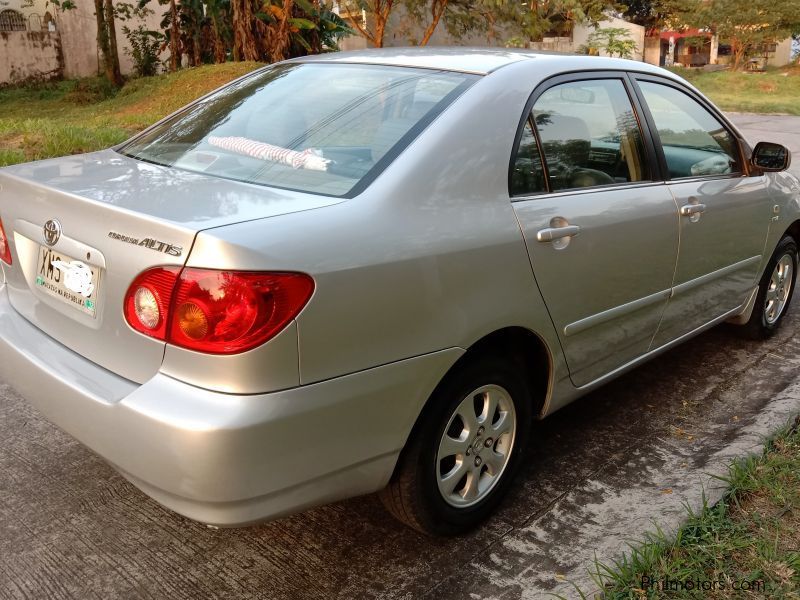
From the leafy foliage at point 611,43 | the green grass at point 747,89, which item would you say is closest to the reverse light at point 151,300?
the leafy foliage at point 611,43

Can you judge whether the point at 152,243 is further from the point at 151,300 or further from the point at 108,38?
the point at 108,38

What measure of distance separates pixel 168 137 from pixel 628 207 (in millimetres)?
1806

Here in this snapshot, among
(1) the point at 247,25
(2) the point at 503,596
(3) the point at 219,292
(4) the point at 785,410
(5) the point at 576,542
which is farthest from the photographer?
(1) the point at 247,25

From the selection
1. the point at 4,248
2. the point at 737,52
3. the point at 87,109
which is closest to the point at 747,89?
the point at 737,52

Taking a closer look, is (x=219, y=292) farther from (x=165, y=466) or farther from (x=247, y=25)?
(x=247, y=25)

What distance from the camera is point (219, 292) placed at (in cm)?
205

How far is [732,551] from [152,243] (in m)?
2.00

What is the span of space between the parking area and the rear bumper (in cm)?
47

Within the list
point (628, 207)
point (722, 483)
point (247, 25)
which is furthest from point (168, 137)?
point (247, 25)

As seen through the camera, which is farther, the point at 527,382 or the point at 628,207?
the point at 628,207

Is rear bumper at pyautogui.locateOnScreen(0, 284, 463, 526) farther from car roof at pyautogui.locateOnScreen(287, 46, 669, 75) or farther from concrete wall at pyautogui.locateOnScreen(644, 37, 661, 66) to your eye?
concrete wall at pyautogui.locateOnScreen(644, 37, 661, 66)

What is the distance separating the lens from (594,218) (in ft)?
9.80

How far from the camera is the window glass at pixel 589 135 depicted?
9.76 feet

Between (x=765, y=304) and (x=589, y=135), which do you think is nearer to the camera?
(x=589, y=135)
